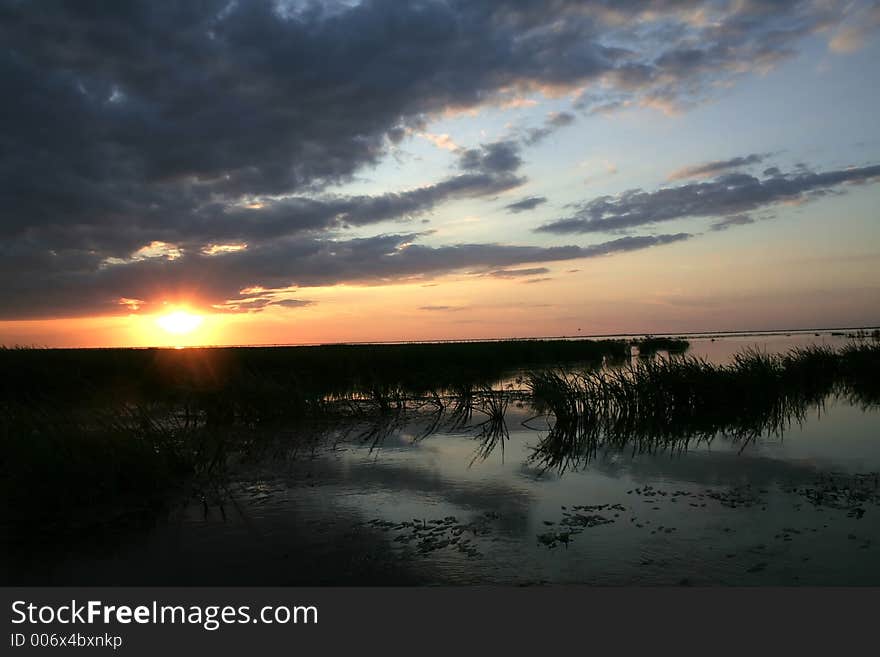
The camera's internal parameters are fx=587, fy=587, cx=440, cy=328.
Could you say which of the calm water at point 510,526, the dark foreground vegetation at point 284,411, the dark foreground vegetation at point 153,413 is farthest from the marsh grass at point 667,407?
Answer: the dark foreground vegetation at point 153,413

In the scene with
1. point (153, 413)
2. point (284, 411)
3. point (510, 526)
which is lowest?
point (510, 526)

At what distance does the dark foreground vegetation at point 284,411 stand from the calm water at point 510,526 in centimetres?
103

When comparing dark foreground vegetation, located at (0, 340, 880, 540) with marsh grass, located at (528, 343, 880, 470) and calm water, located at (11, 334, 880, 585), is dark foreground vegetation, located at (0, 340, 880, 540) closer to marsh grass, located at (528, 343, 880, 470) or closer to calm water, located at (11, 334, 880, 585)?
marsh grass, located at (528, 343, 880, 470)

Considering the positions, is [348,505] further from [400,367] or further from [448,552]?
[400,367]

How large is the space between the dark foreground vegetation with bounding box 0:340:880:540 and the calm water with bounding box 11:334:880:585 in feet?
3.37

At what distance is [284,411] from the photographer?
1638cm

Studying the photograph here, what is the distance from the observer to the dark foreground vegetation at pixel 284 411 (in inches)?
315

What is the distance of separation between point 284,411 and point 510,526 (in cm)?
1068

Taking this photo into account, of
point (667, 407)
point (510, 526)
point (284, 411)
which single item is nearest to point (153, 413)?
point (284, 411)

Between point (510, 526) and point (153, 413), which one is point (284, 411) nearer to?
point (153, 413)

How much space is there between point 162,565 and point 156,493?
287 centimetres

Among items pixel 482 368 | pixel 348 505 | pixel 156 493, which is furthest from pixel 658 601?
pixel 482 368

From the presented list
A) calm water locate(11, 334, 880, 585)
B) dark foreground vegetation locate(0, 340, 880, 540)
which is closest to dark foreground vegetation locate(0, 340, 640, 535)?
dark foreground vegetation locate(0, 340, 880, 540)

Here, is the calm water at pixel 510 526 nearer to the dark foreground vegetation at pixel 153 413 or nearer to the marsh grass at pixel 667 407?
the dark foreground vegetation at pixel 153 413
